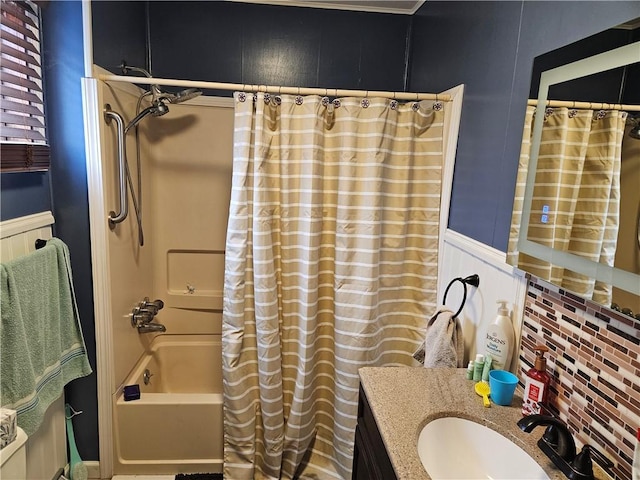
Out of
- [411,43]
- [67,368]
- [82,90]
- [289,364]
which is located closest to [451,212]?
[289,364]

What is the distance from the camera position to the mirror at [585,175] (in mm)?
895

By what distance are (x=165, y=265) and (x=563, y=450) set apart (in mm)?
2340

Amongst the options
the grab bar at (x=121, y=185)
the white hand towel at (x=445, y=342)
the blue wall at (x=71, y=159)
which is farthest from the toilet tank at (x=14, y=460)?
the white hand towel at (x=445, y=342)

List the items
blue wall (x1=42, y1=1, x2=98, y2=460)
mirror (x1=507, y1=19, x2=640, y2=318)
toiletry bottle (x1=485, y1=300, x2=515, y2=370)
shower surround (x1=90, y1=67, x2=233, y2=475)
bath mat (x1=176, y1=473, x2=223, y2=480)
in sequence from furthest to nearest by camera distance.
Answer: bath mat (x1=176, y1=473, x2=223, y2=480), shower surround (x1=90, y1=67, x2=233, y2=475), blue wall (x1=42, y1=1, x2=98, y2=460), toiletry bottle (x1=485, y1=300, x2=515, y2=370), mirror (x1=507, y1=19, x2=640, y2=318)

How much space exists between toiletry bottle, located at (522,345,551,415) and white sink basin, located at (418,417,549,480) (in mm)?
128

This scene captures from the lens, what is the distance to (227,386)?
197 centimetres

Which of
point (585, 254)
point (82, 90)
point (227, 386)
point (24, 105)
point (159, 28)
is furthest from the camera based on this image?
point (159, 28)

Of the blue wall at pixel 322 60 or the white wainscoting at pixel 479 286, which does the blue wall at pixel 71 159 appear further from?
the white wainscoting at pixel 479 286

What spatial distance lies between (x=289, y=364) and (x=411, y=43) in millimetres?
1995

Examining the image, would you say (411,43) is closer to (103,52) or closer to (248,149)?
(248,149)

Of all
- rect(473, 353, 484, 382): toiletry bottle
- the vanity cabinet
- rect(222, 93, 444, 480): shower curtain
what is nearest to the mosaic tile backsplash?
rect(473, 353, 484, 382): toiletry bottle

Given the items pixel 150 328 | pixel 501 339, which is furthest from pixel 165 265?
pixel 501 339

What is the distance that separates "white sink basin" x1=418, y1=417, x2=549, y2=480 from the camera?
1.05 meters

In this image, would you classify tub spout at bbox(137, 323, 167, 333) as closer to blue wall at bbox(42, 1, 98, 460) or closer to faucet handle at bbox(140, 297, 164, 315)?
faucet handle at bbox(140, 297, 164, 315)
